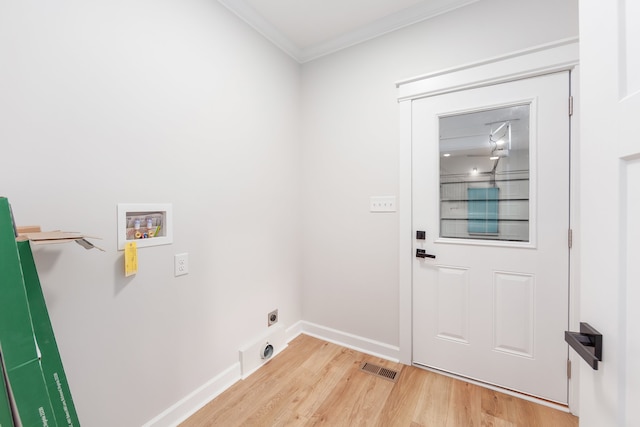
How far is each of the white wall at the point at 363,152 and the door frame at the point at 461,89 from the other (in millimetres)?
63

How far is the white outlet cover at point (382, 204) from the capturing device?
2131 millimetres

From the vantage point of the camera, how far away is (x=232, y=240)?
192 centimetres

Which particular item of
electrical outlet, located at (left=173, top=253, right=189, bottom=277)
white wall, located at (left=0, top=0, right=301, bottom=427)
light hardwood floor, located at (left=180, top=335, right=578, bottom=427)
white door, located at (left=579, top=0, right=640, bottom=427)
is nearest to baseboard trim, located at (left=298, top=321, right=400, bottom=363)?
light hardwood floor, located at (left=180, top=335, right=578, bottom=427)

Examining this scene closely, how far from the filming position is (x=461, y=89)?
1873 mm

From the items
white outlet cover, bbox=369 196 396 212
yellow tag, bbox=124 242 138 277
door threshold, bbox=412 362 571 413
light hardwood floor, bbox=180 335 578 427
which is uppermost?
white outlet cover, bbox=369 196 396 212

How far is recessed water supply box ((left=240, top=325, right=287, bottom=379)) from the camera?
196 cm

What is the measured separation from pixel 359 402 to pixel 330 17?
2.84 metres

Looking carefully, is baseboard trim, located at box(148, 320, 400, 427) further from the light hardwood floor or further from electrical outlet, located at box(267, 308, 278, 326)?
electrical outlet, located at box(267, 308, 278, 326)

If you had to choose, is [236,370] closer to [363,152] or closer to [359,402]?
[359,402]

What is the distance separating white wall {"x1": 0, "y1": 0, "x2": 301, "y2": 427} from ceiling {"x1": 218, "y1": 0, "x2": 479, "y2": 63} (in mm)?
154

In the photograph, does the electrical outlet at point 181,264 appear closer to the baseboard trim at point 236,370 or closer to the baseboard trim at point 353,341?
the baseboard trim at point 236,370

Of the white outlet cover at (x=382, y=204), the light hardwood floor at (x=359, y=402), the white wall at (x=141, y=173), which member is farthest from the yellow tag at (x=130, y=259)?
the white outlet cover at (x=382, y=204)

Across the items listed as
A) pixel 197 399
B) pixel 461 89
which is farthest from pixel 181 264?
pixel 461 89

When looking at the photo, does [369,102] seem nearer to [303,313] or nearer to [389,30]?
[389,30]
